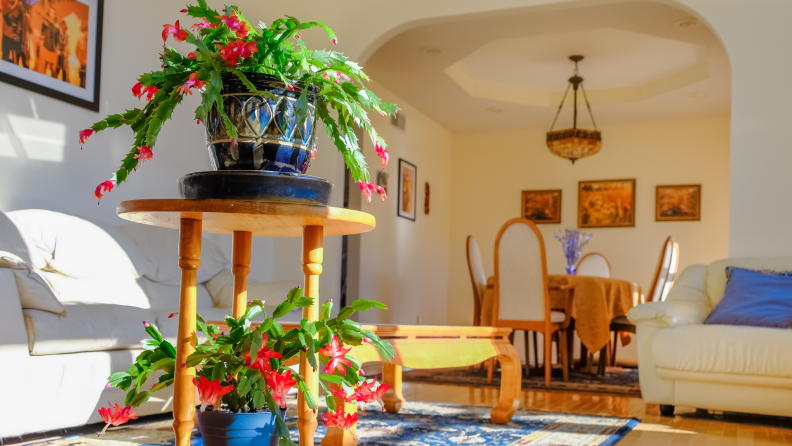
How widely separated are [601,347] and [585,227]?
3.26m

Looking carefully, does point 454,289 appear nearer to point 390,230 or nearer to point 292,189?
point 390,230

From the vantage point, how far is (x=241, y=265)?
5.42ft

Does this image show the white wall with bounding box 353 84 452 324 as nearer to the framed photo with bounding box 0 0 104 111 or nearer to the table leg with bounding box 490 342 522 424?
the framed photo with bounding box 0 0 104 111

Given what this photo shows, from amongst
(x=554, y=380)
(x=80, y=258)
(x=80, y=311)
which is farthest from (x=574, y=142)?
(x=80, y=311)

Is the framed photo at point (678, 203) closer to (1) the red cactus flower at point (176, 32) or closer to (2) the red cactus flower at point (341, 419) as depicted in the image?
(2) the red cactus flower at point (341, 419)

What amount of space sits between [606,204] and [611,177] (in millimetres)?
320

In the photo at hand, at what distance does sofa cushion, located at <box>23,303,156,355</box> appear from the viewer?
2.29 m

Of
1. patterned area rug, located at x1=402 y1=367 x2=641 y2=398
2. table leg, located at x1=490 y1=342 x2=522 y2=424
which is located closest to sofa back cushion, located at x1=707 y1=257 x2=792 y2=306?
patterned area rug, located at x1=402 y1=367 x2=641 y2=398

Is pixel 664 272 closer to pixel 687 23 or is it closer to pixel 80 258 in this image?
pixel 687 23

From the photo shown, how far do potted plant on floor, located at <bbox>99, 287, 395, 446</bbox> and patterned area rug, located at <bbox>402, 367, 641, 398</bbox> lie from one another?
3214mm

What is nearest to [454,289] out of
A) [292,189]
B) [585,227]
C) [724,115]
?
[585,227]

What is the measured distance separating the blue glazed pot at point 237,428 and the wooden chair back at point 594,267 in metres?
5.91

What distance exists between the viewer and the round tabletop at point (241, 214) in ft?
4.27

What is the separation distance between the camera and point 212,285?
3.85 m
